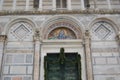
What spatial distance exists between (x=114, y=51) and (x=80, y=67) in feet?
4.82

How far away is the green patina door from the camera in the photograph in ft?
27.7

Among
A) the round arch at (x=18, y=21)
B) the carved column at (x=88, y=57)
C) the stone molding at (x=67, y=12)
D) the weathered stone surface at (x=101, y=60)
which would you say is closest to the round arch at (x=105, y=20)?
the stone molding at (x=67, y=12)

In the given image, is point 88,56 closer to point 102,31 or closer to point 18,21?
point 102,31

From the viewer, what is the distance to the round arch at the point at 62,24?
921cm

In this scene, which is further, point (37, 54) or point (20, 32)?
point (20, 32)

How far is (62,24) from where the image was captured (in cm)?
945

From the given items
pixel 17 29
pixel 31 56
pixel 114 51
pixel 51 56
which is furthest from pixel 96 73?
pixel 17 29

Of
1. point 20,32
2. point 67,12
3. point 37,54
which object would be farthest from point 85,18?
point 20,32

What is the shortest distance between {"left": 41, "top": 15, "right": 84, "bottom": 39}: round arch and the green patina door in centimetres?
98

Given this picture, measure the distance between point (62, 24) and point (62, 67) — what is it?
6.06 feet

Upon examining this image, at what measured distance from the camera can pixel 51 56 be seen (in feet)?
29.0

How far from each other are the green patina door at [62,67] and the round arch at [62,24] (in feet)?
3.23

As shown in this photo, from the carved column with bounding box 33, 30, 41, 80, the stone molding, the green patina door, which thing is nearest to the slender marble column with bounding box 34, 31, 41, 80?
the carved column with bounding box 33, 30, 41, 80

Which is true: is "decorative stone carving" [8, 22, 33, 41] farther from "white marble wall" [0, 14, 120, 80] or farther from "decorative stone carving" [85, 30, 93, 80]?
"decorative stone carving" [85, 30, 93, 80]
